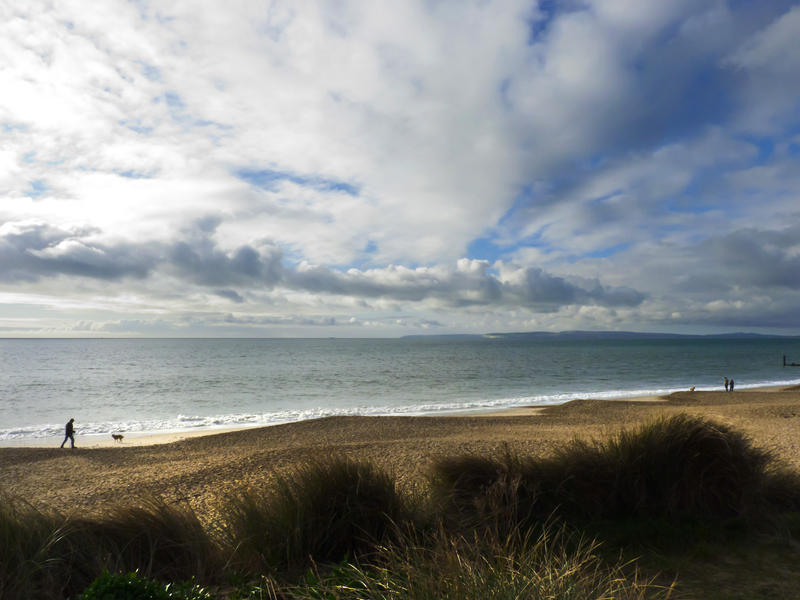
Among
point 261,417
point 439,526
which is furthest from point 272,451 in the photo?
point 261,417

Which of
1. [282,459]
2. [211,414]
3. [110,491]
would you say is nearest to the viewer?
[110,491]

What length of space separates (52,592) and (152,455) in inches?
477

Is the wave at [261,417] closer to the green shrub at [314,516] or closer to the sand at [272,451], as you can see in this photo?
the sand at [272,451]

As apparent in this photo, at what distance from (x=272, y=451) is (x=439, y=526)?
326 inches

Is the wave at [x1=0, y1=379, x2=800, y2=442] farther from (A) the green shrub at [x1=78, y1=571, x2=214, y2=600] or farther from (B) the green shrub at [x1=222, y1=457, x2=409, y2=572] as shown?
(A) the green shrub at [x1=78, y1=571, x2=214, y2=600]

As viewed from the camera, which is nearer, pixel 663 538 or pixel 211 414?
pixel 663 538

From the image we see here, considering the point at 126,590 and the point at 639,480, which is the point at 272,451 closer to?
the point at 639,480

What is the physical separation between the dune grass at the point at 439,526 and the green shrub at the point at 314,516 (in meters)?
0.01

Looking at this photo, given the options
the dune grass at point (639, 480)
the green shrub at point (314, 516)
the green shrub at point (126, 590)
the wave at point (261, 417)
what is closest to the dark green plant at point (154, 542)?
the green shrub at point (314, 516)

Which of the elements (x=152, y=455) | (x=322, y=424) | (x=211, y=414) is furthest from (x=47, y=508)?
(x=211, y=414)

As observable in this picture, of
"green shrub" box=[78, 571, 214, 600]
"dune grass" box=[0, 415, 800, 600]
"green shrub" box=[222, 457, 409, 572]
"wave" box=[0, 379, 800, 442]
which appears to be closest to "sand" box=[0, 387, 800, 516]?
"green shrub" box=[222, 457, 409, 572]

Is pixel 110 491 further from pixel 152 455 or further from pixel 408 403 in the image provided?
pixel 408 403

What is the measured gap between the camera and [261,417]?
2447 cm

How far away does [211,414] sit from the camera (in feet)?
84.0
